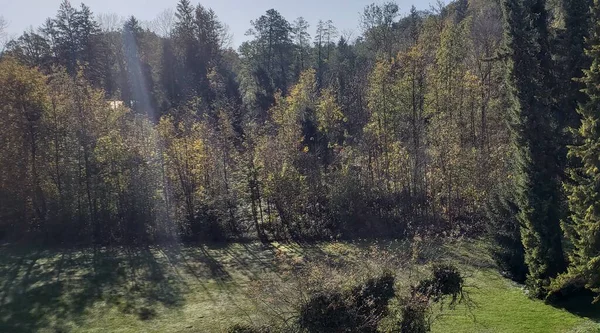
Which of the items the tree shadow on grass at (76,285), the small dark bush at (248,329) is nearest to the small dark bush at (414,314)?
the small dark bush at (248,329)

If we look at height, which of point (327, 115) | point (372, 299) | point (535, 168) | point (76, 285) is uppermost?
point (327, 115)

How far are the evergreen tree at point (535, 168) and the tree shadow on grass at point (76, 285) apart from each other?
11843 mm

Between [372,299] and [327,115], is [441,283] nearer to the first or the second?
[372,299]

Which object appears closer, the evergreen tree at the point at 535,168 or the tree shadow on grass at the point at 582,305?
the tree shadow on grass at the point at 582,305

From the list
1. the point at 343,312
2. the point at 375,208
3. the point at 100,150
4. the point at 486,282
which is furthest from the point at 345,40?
the point at 343,312

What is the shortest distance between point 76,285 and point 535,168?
16557 mm

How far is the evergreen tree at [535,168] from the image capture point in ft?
47.0

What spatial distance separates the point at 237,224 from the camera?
25.0 metres

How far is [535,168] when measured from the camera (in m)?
14.4

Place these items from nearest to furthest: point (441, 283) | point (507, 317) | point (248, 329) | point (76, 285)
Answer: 1. point (248, 329)
2. point (441, 283)
3. point (507, 317)
4. point (76, 285)

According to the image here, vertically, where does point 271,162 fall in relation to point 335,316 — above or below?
above

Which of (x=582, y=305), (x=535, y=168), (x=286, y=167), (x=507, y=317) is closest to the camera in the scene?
(x=507, y=317)

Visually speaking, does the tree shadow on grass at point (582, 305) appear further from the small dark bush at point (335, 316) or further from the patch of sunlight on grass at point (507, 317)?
the small dark bush at point (335, 316)

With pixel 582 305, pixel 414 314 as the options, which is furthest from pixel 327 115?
pixel 414 314
